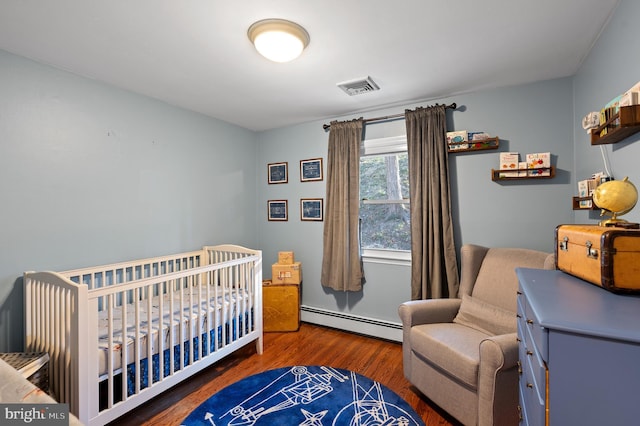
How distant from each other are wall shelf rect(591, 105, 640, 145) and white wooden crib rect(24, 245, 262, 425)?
8.12ft

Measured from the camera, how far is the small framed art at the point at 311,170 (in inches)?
137

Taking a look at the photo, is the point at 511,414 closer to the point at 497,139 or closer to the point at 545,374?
the point at 545,374

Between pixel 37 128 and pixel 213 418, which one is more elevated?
pixel 37 128

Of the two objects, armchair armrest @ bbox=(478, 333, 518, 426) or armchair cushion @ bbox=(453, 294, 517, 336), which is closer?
armchair armrest @ bbox=(478, 333, 518, 426)

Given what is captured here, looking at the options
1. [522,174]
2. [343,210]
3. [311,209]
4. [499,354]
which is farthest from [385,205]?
[499,354]

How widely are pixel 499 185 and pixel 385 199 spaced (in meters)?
1.06

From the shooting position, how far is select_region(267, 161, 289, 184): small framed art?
3709mm

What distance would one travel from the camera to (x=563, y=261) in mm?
1276

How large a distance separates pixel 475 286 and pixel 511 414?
93 centimetres

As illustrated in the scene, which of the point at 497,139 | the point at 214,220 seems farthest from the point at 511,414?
the point at 214,220

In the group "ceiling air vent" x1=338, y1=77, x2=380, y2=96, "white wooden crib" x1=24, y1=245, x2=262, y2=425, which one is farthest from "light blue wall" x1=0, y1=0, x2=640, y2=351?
"ceiling air vent" x1=338, y1=77, x2=380, y2=96

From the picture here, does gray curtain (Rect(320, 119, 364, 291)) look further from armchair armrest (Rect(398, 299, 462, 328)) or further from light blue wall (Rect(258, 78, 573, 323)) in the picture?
armchair armrest (Rect(398, 299, 462, 328))

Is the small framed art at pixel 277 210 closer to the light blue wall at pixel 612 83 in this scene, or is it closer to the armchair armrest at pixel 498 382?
the armchair armrest at pixel 498 382

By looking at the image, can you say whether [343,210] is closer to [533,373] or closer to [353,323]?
[353,323]
